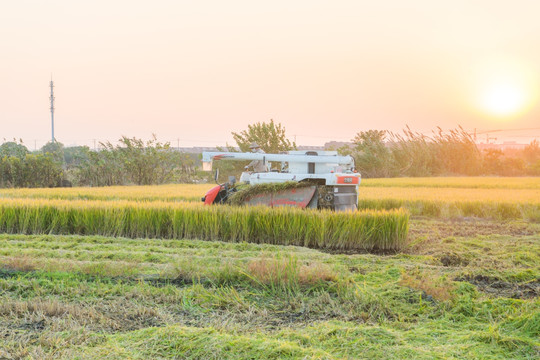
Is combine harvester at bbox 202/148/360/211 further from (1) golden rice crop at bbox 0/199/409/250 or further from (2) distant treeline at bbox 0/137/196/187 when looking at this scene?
(2) distant treeline at bbox 0/137/196/187

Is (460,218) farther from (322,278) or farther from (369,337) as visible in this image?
(369,337)

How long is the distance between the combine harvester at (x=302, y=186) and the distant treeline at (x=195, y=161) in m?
14.6

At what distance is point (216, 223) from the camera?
804cm

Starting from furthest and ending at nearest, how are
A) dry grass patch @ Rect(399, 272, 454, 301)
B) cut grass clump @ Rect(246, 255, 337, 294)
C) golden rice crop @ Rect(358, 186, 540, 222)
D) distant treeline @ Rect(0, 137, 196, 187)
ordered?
distant treeline @ Rect(0, 137, 196, 187), golden rice crop @ Rect(358, 186, 540, 222), cut grass clump @ Rect(246, 255, 337, 294), dry grass patch @ Rect(399, 272, 454, 301)

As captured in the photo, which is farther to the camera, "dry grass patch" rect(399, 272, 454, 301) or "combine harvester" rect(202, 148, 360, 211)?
"combine harvester" rect(202, 148, 360, 211)

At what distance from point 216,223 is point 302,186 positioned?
63.9 inches

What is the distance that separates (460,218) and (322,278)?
23.0 feet

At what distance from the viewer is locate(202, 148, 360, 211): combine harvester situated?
8531mm

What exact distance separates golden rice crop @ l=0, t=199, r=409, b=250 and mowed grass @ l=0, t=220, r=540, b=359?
1139 millimetres

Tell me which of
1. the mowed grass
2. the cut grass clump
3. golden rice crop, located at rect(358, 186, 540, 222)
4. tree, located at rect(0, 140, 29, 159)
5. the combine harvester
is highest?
tree, located at rect(0, 140, 29, 159)

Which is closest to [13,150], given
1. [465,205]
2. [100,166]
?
[100,166]

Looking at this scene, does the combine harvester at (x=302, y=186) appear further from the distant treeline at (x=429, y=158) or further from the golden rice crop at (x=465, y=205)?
the distant treeline at (x=429, y=158)

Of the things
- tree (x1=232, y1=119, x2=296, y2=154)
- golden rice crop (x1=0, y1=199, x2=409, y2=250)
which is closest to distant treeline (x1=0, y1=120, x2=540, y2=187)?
tree (x1=232, y1=119, x2=296, y2=154)

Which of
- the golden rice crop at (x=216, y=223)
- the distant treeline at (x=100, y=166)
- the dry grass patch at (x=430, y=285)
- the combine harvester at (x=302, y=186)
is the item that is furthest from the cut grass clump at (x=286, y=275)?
the distant treeline at (x=100, y=166)
